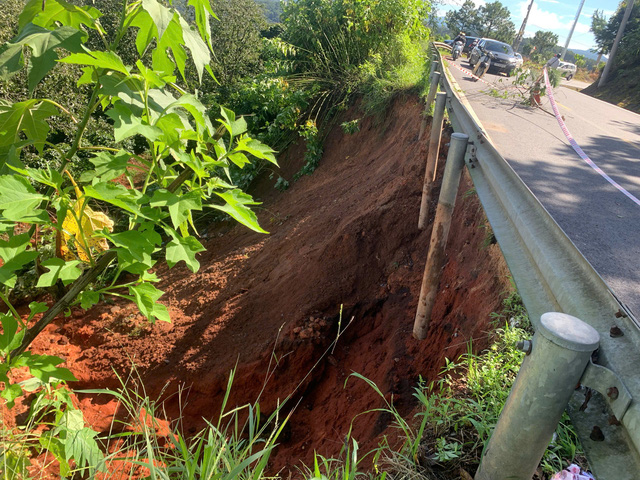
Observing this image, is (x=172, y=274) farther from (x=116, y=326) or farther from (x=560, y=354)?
(x=560, y=354)

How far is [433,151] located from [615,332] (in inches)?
157

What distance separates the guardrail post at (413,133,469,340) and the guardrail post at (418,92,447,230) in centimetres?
167

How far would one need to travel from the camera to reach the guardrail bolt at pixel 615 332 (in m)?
1.20

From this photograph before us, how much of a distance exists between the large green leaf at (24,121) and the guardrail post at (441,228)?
2.41m

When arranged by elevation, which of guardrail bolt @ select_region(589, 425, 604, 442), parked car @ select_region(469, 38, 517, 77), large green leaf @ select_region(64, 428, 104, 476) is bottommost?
large green leaf @ select_region(64, 428, 104, 476)

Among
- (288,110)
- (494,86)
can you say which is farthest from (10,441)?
(494,86)

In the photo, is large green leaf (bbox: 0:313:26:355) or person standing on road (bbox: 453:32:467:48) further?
person standing on road (bbox: 453:32:467:48)

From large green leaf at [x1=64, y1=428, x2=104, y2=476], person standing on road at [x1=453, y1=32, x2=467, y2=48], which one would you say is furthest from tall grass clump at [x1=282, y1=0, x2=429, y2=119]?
person standing on road at [x1=453, y1=32, x2=467, y2=48]

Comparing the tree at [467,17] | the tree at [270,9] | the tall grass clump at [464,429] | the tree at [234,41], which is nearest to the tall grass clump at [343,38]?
the tree at [270,9]

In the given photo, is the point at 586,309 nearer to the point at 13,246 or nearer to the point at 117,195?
the point at 117,195

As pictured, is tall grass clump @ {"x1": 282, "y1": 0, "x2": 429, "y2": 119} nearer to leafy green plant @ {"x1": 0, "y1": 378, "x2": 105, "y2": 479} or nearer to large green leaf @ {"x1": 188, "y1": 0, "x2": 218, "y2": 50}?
large green leaf @ {"x1": 188, "y1": 0, "x2": 218, "y2": 50}

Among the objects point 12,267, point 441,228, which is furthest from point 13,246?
point 441,228

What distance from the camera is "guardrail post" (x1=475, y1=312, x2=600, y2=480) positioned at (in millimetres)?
1104

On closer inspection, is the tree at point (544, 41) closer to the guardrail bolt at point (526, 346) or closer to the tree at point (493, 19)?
the tree at point (493, 19)
